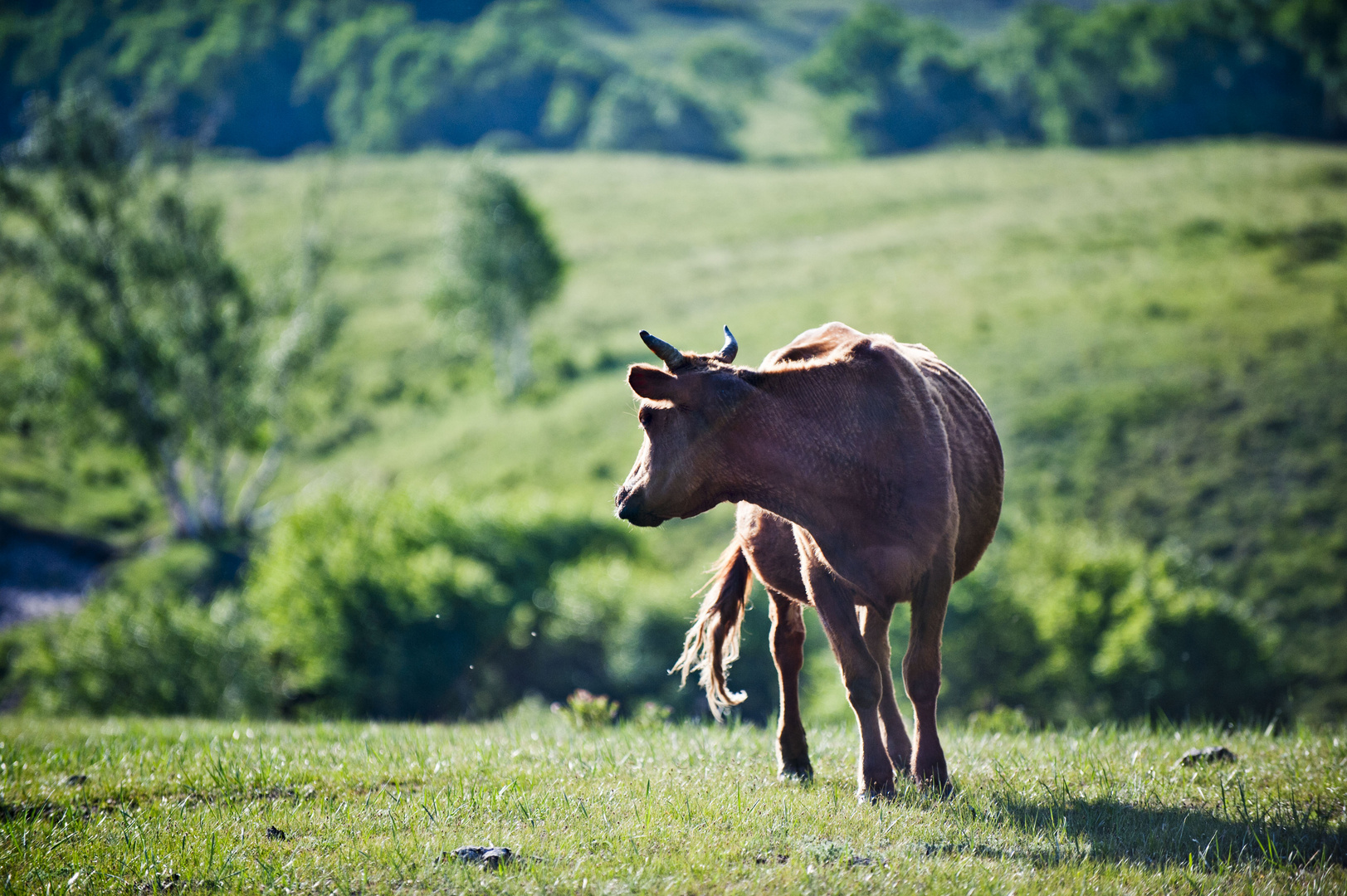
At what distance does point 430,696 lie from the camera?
25.7 m

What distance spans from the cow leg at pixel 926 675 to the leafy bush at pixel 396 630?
2022cm

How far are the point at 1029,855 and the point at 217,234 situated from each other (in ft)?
139

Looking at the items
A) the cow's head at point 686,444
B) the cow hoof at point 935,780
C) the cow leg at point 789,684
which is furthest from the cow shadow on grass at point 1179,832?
the cow's head at point 686,444

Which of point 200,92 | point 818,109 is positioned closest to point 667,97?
point 818,109

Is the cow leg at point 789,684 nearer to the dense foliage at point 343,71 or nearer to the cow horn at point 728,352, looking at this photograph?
the cow horn at point 728,352

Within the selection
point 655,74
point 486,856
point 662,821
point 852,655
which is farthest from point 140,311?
point 655,74

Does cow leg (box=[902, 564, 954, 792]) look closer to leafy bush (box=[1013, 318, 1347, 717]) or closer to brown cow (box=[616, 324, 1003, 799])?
brown cow (box=[616, 324, 1003, 799])

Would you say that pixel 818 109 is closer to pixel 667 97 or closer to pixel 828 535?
pixel 667 97

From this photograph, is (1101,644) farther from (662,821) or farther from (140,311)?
(140,311)

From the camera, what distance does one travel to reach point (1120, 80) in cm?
10088

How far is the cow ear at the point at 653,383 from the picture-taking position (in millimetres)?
6086

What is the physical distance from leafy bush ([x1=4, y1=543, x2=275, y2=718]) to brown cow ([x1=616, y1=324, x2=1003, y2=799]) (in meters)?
20.4

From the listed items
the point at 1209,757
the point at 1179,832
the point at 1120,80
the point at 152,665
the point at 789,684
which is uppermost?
the point at 1120,80

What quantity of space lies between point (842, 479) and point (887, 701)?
5.63ft
